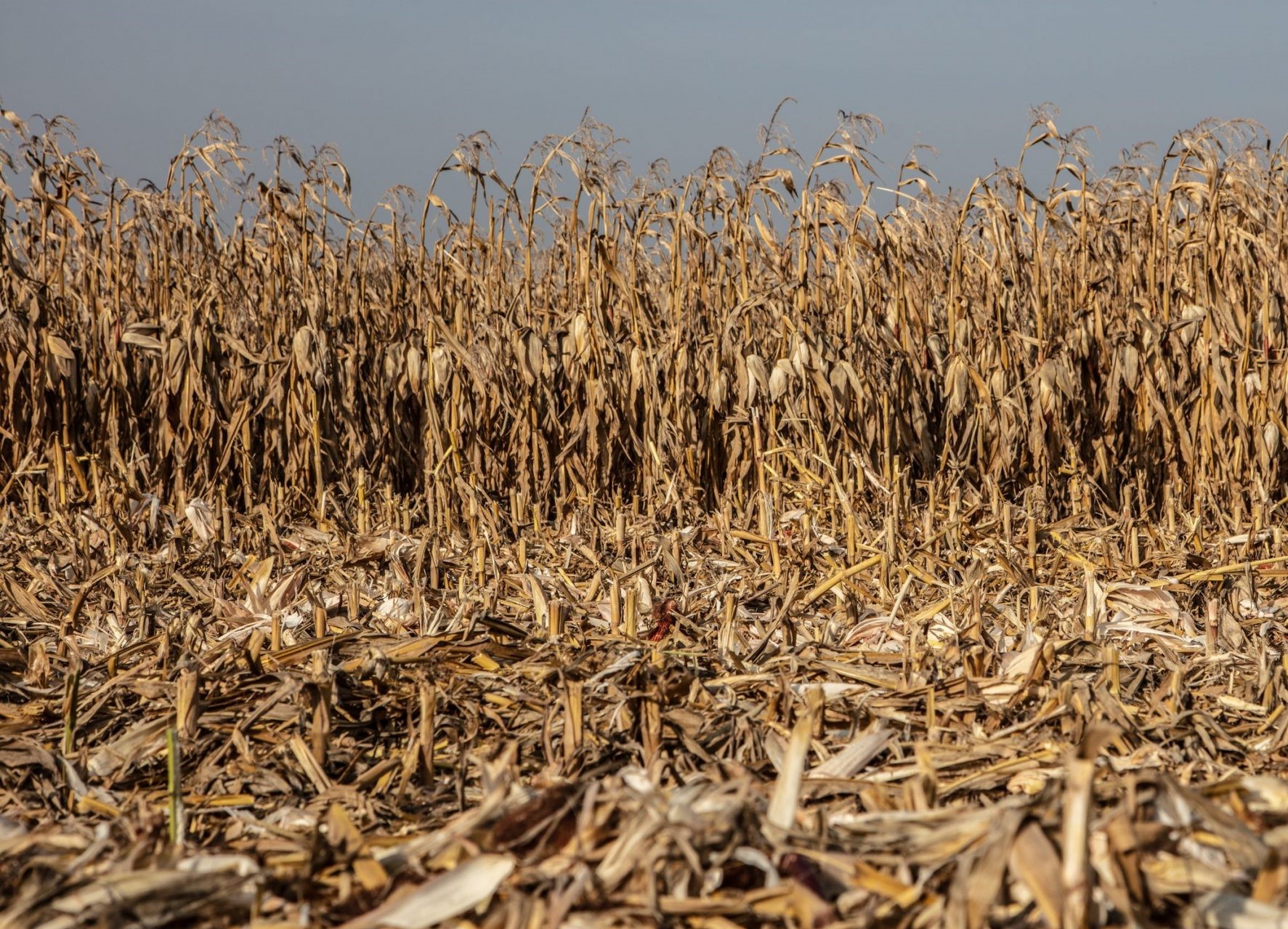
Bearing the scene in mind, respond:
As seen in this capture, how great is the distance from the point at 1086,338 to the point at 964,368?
1.46 feet

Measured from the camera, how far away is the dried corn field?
4.05 ft

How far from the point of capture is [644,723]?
182 centimetres

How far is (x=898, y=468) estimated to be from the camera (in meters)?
3.55

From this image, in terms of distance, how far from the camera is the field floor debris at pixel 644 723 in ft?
3.85

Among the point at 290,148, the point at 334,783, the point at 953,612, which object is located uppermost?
the point at 290,148

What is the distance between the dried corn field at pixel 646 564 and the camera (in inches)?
48.6

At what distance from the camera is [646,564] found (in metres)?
2.77

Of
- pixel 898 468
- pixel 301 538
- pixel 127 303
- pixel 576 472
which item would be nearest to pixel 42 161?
pixel 127 303

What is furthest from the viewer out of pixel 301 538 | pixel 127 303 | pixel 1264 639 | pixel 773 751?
pixel 127 303

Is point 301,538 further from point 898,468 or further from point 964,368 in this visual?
point 964,368

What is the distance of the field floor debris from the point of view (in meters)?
1.17

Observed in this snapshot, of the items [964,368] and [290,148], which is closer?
[964,368]

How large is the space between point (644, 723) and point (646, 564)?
96cm

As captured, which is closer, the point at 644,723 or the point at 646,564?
the point at 644,723
